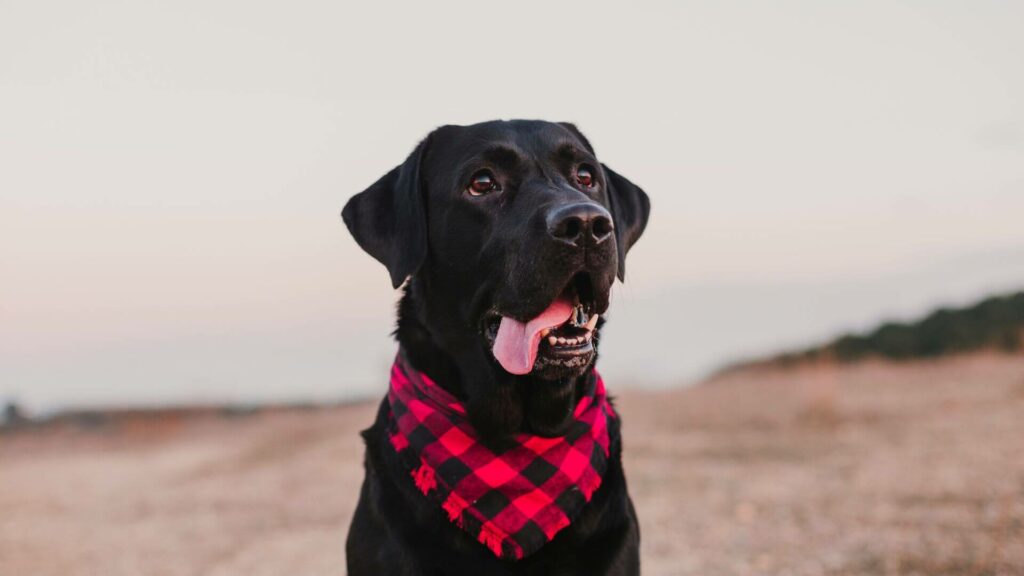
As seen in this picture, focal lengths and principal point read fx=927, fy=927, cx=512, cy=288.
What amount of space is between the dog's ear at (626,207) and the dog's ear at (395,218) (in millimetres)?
874

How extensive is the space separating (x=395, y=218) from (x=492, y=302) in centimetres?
70

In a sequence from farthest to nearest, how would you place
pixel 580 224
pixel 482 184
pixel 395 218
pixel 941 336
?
pixel 941 336 → pixel 395 218 → pixel 482 184 → pixel 580 224

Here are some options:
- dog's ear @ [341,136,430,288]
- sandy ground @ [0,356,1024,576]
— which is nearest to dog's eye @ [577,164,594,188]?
dog's ear @ [341,136,430,288]

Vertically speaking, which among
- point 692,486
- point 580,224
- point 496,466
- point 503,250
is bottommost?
point 692,486

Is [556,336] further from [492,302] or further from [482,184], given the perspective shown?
[482,184]

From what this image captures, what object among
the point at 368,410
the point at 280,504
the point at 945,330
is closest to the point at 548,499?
the point at 280,504

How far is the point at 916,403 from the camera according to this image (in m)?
15.9

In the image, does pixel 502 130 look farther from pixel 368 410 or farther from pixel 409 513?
pixel 368 410

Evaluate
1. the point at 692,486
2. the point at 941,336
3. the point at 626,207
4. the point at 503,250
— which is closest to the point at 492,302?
the point at 503,250

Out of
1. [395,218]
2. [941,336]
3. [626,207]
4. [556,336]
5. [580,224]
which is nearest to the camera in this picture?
[580,224]

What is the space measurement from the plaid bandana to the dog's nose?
2.66 ft

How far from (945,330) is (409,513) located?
113ft

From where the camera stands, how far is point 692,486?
9.98 meters

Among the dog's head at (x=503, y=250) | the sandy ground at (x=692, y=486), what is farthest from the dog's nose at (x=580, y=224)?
the sandy ground at (x=692, y=486)
